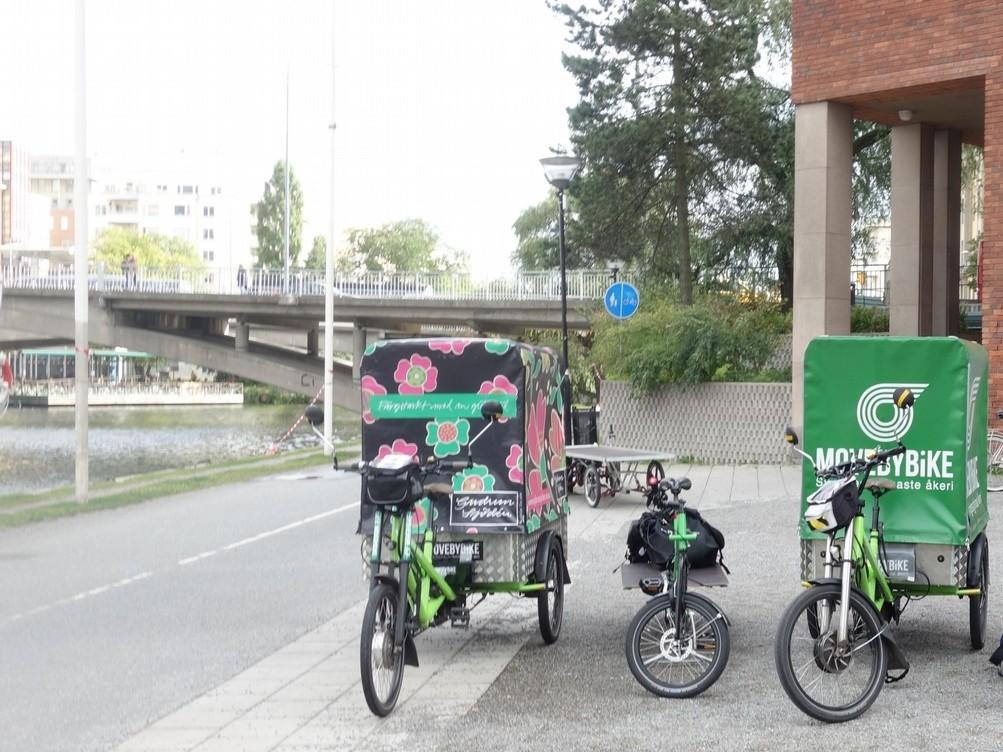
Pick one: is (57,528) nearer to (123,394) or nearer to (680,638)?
(680,638)

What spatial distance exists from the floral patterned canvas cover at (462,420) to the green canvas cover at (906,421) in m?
1.67

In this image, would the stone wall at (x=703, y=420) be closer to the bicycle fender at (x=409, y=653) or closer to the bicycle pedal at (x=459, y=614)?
the bicycle pedal at (x=459, y=614)

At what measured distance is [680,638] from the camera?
728cm

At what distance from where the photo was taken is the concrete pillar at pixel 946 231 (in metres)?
29.4

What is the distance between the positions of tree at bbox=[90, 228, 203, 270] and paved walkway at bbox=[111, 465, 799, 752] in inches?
4314

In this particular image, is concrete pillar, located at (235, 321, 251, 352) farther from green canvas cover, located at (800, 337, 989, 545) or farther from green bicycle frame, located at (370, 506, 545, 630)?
green canvas cover, located at (800, 337, 989, 545)

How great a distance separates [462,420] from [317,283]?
→ 140 feet

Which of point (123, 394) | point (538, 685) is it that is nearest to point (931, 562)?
point (538, 685)

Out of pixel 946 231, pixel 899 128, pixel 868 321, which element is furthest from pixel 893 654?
pixel 946 231

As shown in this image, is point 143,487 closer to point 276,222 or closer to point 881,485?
point 881,485

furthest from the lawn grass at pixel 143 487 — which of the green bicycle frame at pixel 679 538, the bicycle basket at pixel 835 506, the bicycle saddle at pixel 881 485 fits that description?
the bicycle basket at pixel 835 506

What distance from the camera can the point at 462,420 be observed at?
8641 millimetres

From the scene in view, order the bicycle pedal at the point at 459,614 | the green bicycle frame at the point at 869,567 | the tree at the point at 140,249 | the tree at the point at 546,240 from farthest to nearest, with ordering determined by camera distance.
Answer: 1. the tree at the point at 140,249
2. the tree at the point at 546,240
3. the bicycle pedal at the point at 459,614
4. the green bicycle frame at the point at 869,567

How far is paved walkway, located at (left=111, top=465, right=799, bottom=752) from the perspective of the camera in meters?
6.52
